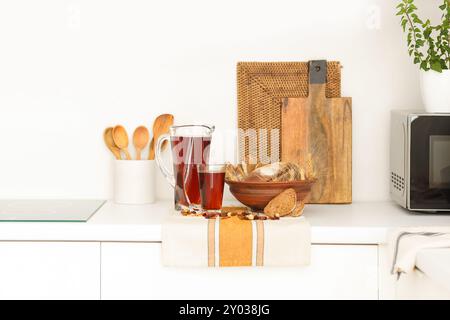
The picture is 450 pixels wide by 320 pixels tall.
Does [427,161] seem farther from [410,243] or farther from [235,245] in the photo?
[235,245]

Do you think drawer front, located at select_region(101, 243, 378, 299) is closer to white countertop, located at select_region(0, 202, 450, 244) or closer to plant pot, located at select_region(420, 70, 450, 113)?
white countertop, located at select_region(0, 202, 450, 244)

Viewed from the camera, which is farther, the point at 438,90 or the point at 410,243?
the point at 438,90

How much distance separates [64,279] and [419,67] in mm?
1125

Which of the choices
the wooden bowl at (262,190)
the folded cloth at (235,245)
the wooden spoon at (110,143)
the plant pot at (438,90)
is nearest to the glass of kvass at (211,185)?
the wooden bowl at (262,190)

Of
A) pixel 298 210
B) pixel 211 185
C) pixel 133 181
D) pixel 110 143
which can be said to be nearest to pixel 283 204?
pixel 298 210

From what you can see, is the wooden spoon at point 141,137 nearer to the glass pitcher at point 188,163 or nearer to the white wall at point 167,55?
the white wall at point 167,55

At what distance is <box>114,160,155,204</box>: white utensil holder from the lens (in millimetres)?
2129

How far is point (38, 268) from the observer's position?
1.83 metres

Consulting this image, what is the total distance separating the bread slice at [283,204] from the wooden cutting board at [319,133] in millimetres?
282

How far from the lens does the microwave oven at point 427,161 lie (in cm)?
196

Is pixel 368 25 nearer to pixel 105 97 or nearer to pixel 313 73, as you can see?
pixel 313 73

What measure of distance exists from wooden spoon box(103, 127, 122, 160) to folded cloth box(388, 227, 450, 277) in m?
0.84

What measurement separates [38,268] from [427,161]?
3.26 feet

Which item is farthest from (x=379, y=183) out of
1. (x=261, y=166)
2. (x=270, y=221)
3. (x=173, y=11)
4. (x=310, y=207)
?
(x=173, y=11)
